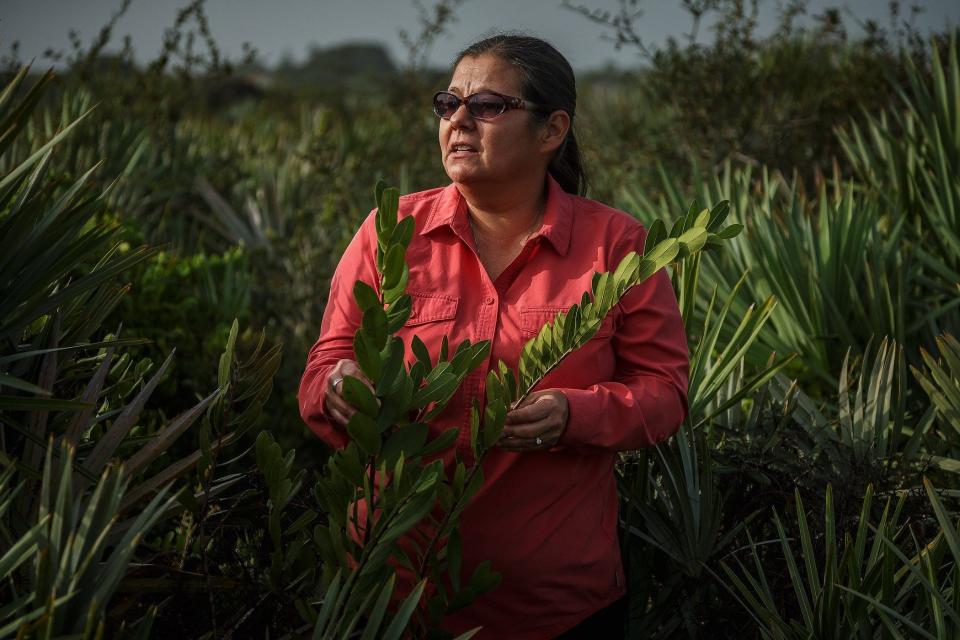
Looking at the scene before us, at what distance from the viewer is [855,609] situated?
85.5 inches

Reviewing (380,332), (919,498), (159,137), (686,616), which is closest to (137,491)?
(380,332)

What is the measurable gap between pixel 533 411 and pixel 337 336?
0.56 meters

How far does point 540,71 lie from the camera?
8.13 feet

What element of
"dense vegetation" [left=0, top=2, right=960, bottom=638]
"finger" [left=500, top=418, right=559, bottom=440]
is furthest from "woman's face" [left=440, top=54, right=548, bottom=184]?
"finger" [left=500, top=418, right=559, bottom=440]

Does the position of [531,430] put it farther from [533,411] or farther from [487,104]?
[487,104]

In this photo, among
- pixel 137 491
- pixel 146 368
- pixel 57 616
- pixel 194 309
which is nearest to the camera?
pixel 57 616

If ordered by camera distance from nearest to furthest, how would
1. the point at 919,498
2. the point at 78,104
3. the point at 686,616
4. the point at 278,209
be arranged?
the point at 686,616 < the point at 919,498 < the point at 78,104 < the point at 278,209

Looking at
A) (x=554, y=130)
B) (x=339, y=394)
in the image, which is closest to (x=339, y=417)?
(x=339, y=394)

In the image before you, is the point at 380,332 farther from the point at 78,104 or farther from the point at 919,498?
the point at 78,104

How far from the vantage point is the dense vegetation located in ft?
5.89

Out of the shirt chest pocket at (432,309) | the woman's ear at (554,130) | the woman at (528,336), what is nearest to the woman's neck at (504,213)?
the woman at (528,336)

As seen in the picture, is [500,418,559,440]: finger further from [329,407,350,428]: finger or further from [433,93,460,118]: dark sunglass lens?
[433,93,460,118]: dark sunglass lens

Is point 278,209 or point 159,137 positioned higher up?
point 159,137

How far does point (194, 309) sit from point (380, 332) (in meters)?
3.45
